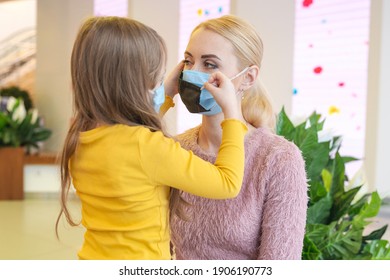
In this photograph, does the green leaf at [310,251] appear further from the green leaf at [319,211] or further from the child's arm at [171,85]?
the child's arm at [171,85]

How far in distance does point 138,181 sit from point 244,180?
0.96ft

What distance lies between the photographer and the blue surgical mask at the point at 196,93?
1.08 m

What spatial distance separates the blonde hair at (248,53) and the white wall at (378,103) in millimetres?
1945

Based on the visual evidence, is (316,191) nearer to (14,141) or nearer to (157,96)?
(157,96)

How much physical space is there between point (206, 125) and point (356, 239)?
472 millimetres

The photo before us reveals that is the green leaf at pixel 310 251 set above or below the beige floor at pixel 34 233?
above

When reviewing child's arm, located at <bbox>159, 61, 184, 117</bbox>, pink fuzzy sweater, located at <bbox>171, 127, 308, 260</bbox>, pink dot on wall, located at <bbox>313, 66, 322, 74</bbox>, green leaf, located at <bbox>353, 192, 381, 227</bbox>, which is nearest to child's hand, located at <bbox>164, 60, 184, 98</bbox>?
child's arm, located at <bbox>159, 61, 184, 117</bbox>

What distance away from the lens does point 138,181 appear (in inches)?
35.2

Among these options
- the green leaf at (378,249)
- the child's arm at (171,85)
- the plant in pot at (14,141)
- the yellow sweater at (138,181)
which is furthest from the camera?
the plant in pot at (14,141)

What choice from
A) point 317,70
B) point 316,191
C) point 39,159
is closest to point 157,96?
point 316,191

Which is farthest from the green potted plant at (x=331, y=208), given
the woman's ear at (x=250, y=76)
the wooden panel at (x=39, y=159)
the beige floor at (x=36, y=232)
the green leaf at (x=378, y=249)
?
the wooden panel at (x=39, y=159)

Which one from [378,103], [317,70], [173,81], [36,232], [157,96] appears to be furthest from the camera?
[36,232]

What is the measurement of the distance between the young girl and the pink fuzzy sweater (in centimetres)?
15
